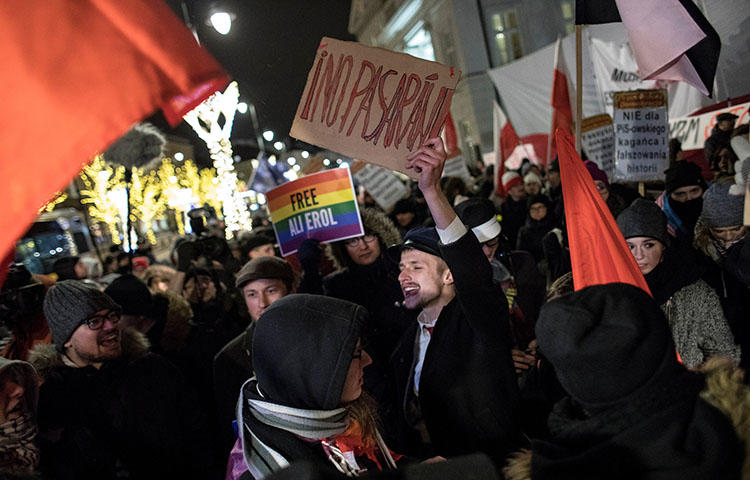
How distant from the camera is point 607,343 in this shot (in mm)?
1362

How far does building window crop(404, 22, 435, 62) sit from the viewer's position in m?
42.0

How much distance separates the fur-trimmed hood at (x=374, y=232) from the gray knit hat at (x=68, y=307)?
207 cm

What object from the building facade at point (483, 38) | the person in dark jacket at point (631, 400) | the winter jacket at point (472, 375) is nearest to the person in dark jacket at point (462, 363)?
the winter jacket at point (472, 375)

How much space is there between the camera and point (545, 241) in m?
5.05

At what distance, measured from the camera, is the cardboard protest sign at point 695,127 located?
949 cm

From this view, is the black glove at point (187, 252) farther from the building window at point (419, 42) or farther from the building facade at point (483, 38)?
the building window at point (419, 42)

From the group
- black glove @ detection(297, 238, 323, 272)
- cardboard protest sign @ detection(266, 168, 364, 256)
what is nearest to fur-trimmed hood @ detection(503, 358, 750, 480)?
black glove @ detection(297, 238, 323, 272)

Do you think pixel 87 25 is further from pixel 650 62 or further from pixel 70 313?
pixel 650 62

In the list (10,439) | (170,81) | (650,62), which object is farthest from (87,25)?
(650,62)

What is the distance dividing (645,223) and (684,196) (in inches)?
93.2

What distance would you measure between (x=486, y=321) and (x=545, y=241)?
8.73ft

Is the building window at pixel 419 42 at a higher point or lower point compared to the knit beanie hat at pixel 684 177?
higher

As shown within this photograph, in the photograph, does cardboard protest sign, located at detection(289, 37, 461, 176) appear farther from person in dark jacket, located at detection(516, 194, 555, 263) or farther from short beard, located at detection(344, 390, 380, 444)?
person in dark jacket, located at detection(516, 194, 555, 263)

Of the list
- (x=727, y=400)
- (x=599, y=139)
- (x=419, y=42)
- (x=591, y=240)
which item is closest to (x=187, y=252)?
(x=591, y=240)
